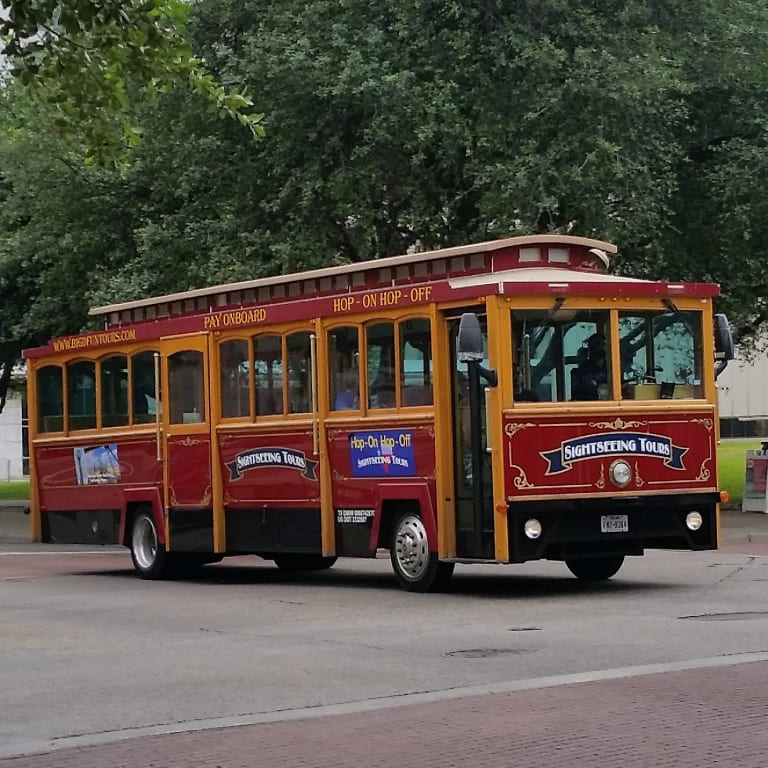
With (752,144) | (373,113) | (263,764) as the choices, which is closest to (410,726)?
(263,764)

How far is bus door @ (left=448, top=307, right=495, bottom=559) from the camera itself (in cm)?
1595

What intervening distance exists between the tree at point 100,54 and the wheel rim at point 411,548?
13.3 feet

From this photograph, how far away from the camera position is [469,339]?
15305 millimetres

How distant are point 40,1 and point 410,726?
7.47 meters

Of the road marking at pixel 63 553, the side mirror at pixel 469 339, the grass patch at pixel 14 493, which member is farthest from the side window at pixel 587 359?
the grass patch at pixel 14 493

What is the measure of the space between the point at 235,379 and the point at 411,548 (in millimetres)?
3485

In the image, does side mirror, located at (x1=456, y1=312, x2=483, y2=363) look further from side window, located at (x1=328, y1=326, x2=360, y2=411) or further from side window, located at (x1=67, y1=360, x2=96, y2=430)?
side window, located at (x1=67, y1=360, x2=96, y2=430)

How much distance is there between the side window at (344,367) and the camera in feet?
57.1

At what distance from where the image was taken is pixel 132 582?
20281mm

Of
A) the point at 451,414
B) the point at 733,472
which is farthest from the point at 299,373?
the point at 733,472

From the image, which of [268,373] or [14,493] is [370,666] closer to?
[268,373]

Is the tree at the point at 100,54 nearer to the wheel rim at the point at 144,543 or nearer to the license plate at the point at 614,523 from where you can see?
the license plate at the point at 614,523

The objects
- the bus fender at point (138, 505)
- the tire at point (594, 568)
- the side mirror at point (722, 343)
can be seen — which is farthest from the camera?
the bus fender at point (138, 505)

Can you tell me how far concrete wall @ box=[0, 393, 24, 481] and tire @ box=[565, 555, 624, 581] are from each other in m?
59.4
